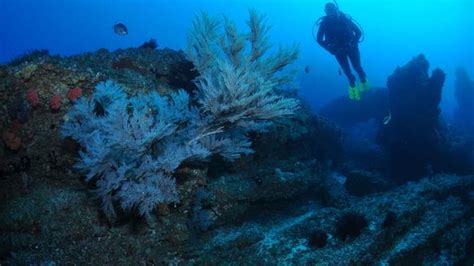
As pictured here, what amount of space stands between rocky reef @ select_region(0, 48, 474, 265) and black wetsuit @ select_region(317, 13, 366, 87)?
6.70m

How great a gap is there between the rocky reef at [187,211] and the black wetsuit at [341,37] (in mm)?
6700

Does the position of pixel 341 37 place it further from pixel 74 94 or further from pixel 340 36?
pixel 74 94

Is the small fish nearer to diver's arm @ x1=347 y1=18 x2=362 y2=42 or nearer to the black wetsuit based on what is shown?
the black wetsuit

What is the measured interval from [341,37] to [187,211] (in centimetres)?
921

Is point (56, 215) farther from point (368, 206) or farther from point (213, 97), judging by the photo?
point (368, 206)

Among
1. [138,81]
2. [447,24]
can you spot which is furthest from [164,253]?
[447,24]

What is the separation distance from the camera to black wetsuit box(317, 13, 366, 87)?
1166 centimetres

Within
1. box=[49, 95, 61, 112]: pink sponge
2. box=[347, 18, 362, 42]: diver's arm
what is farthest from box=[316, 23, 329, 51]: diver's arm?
box=[49, 95, 61, 112]: pink sponge

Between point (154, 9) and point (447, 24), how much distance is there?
371 ft

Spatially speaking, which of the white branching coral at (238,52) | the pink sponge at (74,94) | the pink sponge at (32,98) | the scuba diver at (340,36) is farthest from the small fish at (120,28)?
the scuba diver at (340,36)

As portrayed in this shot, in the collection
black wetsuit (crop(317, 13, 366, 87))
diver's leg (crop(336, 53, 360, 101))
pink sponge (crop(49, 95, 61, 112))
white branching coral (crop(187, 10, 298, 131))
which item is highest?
black wetsuit (crop(317, 13, 366, 87))

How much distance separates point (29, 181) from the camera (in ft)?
14.7

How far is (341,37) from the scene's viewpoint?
1170 cm

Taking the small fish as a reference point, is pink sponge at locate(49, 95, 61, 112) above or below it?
below
